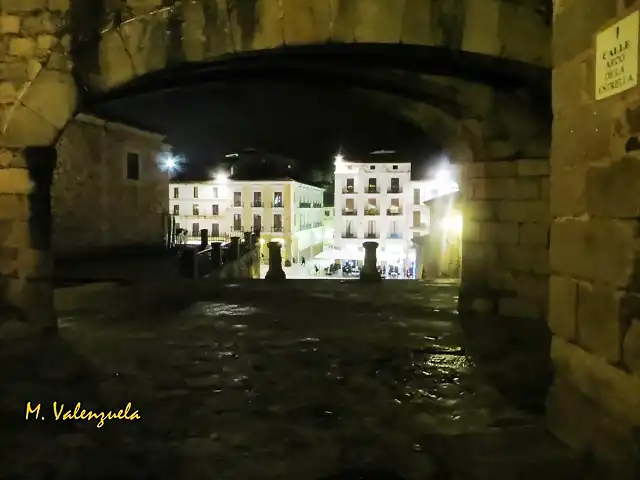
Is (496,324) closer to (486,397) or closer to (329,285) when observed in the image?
(486,397)

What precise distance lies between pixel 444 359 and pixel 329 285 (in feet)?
17.6

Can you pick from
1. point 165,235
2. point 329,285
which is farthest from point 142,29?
point 165,235

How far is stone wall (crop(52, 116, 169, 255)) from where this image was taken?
55.0ft

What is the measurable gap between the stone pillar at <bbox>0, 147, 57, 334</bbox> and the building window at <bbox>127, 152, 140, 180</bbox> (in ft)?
48.7

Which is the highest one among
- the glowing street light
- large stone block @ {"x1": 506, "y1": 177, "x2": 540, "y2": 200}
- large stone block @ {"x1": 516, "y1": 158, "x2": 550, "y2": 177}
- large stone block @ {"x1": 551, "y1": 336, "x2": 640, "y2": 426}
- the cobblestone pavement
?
the glowing street light

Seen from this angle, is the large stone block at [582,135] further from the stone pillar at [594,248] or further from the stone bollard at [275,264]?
the stone bollard at [275,264]

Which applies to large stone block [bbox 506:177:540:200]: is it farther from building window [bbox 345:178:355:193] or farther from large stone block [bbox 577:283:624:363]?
building window [bbox 345:178:355:193]

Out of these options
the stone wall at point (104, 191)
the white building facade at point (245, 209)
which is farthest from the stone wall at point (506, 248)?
the white building facade at point (245, 209)

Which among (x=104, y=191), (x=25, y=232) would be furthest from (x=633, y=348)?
(x=104, y=191)

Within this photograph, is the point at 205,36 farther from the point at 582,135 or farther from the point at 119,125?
the point at 119,125

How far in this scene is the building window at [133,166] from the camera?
65.9 feet

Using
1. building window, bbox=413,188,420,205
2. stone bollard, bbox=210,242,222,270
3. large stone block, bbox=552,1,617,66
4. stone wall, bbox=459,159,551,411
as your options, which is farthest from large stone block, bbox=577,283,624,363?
building window, bbox=413,188,420,205

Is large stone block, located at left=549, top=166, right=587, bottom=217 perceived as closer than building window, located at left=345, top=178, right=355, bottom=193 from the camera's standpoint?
Yes

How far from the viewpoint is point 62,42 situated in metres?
5.33
